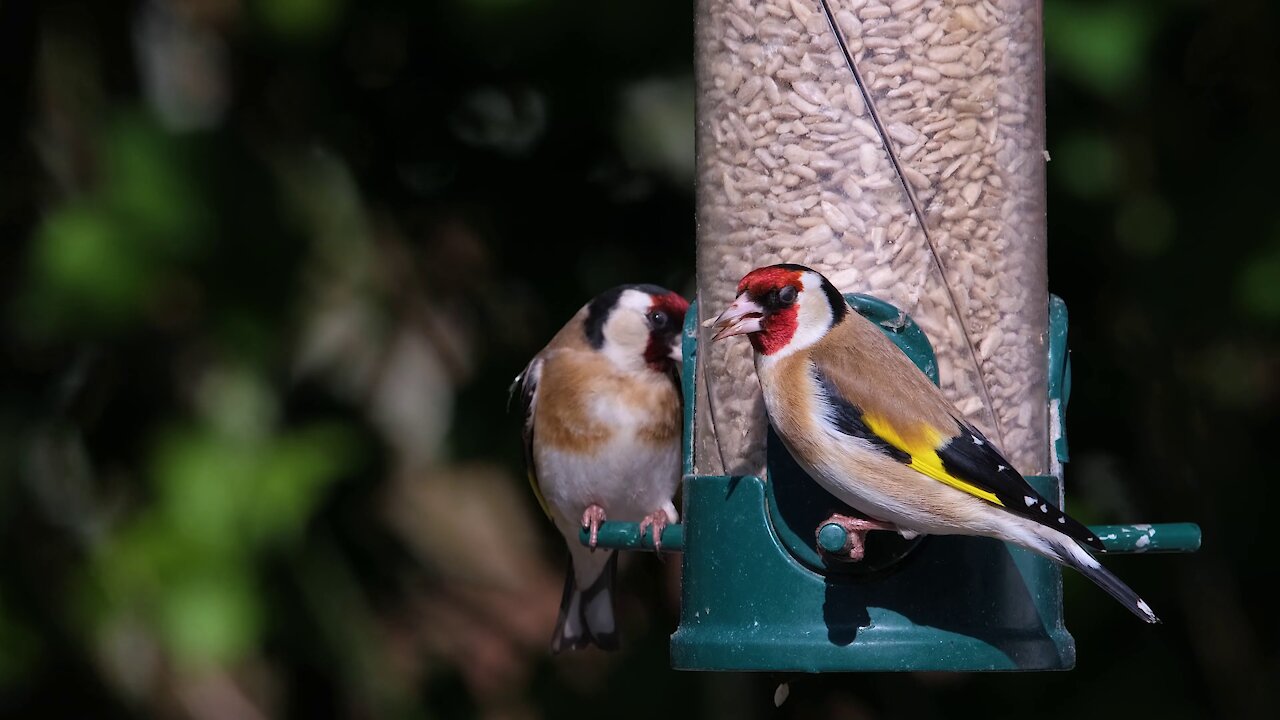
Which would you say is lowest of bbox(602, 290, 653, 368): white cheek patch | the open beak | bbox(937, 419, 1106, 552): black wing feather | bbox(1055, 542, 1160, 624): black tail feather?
bbox(602, 290, 653, 368): white cheek patch

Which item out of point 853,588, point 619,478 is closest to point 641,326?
point 619,478

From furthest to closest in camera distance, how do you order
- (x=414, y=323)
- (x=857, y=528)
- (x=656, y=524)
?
(x=414, y=323)
(x=656, y=524)
(x=857, y=528)

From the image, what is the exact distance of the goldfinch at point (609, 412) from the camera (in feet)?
16.0

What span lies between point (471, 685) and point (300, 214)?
148 centimetres

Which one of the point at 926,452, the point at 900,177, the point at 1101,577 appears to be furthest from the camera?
the point at 900,177

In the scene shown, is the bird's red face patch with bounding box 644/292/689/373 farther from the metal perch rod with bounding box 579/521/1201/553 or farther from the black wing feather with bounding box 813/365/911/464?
the metal perch rod with bounding box 579/521/1201/553

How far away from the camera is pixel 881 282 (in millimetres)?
3838

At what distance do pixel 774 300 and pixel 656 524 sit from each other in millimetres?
1124

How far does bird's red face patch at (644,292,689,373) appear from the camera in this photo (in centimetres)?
481

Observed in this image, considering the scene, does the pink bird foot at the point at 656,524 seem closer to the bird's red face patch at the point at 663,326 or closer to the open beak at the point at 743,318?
the bird's red face patch at the point at 663,326

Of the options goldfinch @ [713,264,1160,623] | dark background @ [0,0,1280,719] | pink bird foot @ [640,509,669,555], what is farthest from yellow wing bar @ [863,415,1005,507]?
dark background @ [0,0,1280,719]

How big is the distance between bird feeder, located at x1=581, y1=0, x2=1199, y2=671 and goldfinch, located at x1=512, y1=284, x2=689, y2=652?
81 cm

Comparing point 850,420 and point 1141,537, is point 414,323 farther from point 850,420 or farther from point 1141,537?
point 1141,537

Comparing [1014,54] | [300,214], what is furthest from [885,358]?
[300,214]
